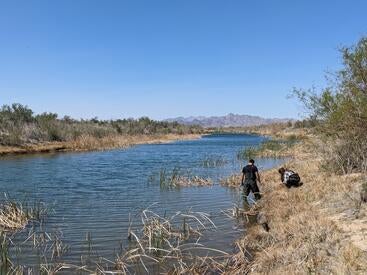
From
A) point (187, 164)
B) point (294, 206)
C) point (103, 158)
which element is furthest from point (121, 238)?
point (103, 158)

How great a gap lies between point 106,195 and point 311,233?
13.8 meters

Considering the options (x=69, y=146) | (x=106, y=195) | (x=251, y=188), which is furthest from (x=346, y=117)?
(x=69, y=146)

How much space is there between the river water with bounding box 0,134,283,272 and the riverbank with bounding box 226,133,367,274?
4.96ft

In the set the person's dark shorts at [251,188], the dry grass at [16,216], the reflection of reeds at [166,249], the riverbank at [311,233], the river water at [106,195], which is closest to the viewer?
the riverbank at [311,233]

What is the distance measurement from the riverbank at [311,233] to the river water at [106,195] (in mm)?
1511

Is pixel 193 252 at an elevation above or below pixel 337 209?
below

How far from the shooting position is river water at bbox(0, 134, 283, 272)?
1514 cm

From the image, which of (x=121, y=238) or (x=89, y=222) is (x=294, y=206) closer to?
(x=121, y=238)

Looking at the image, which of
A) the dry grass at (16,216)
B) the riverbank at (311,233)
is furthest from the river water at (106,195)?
the riverbank at (311,233)

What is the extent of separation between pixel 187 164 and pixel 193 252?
83.7 feet

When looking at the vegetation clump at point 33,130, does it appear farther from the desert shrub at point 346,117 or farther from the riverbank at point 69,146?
the desert shrub at point 346,117

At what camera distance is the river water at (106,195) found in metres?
15.1

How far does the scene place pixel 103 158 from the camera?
44.9m

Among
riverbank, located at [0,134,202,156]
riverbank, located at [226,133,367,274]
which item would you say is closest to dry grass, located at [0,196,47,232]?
riverbank, located at [226,133,367,274]
